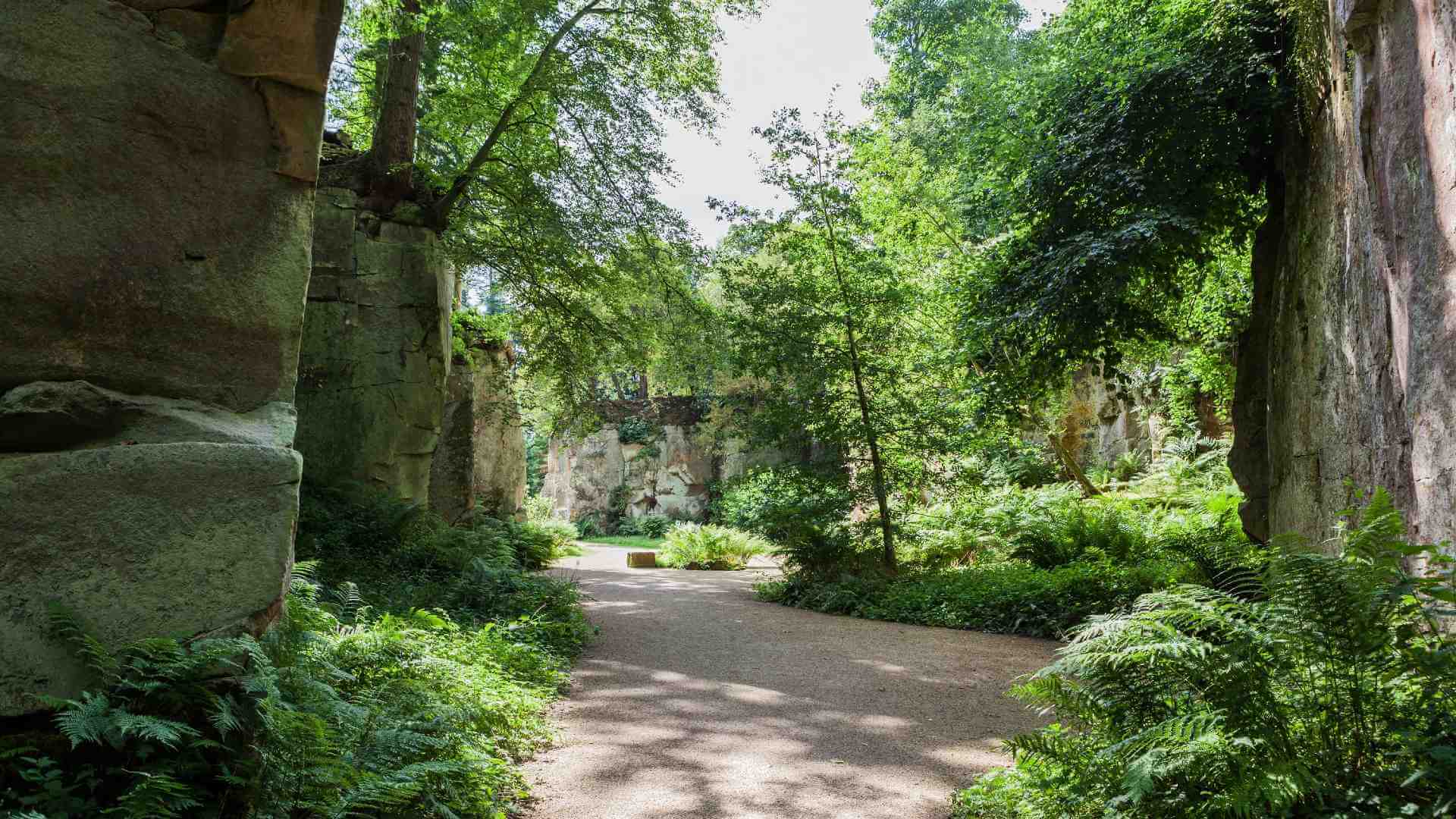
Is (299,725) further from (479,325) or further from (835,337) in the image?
(479,325)

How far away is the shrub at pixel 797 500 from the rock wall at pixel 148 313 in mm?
8148

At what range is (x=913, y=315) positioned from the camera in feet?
39.8

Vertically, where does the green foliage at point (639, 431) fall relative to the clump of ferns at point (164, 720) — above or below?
above

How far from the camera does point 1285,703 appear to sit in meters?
2.76

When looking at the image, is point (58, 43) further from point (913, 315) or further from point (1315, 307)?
point (913, 315)

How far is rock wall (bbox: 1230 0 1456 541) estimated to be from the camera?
368 centimetres

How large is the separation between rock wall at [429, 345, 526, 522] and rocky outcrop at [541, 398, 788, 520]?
30.4ft

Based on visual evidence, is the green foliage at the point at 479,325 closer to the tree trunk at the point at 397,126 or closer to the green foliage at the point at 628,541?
the tree trunk at the point at 397,126

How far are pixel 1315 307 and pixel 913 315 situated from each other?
6373mm

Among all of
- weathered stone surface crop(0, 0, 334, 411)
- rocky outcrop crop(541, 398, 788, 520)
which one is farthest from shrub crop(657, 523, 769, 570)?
weathered stone surface crop(0, 0, 334, 411)

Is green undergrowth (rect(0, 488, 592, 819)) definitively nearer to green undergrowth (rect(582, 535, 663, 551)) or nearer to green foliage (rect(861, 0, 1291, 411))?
green foliage (rect(861, 0, 1291, 411))

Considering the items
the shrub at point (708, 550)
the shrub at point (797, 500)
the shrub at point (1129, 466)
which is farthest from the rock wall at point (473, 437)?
the shrub at point (1129, 466)

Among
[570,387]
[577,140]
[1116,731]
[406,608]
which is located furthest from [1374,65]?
[570,387]

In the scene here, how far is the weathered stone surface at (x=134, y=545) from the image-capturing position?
2.25 metres
